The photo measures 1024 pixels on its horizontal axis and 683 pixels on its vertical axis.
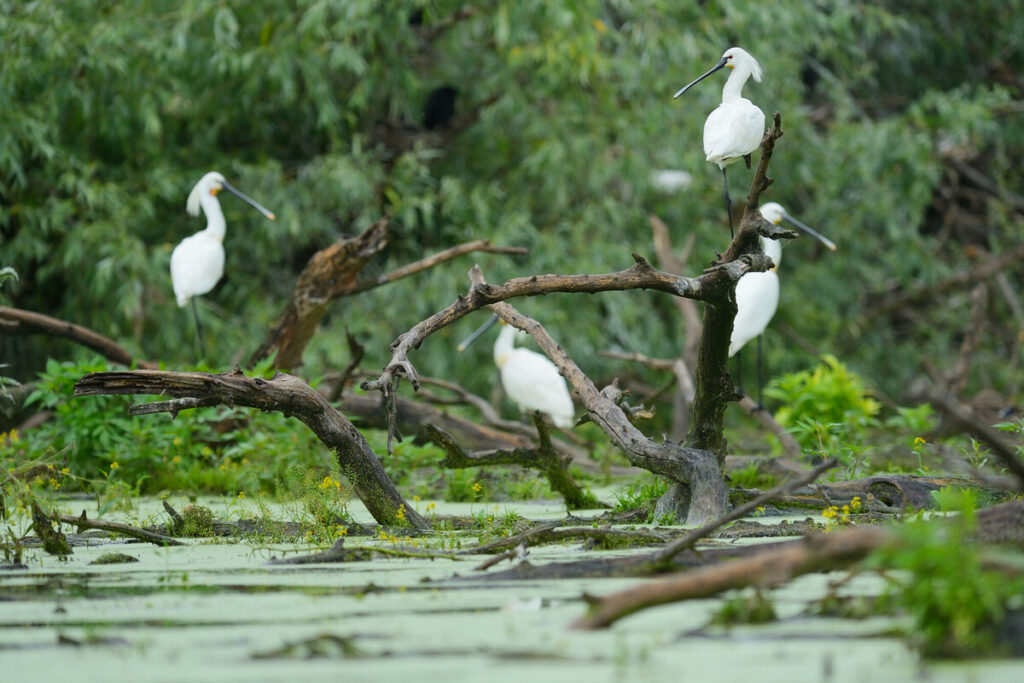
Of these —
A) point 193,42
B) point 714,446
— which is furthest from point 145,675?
point 193,42

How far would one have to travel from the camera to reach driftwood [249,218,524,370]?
6.30 m

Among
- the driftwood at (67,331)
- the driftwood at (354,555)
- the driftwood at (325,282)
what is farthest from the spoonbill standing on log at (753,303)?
the driftwood at (354,555)

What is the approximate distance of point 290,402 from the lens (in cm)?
373

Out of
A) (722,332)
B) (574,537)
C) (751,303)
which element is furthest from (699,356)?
(751,303)

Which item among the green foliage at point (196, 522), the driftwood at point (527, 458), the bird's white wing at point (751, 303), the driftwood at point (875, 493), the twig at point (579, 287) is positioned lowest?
the driftwood at point (875, 493)

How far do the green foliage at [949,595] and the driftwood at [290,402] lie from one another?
6.95ft

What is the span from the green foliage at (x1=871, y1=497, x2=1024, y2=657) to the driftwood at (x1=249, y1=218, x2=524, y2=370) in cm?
446

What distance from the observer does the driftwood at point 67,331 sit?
646 cm

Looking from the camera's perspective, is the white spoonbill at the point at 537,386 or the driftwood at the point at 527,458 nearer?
the driftwood at the point at 527,458

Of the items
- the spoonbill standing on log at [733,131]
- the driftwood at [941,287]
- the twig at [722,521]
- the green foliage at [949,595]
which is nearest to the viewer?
the green foliage at [949,595]

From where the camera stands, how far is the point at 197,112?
9.91 meters

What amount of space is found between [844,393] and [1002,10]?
21.2 feet

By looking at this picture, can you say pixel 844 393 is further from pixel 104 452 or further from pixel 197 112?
pixel 197 112

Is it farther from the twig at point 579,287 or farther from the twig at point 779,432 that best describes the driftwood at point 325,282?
the twig at point 579,287
